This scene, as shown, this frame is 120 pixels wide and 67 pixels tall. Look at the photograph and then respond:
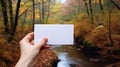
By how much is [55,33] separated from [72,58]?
4.24 feet

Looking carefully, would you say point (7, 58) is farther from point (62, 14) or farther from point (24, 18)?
point (62, 14)

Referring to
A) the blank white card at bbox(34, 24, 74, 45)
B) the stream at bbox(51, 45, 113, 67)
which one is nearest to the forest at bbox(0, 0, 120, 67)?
the stream at bbox(51, 45, 113, 67)

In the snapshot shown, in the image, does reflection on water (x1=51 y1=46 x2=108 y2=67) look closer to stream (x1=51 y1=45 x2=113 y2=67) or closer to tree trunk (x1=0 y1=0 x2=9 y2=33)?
stream (x1=51 y1=45 x2=113 y2=67)

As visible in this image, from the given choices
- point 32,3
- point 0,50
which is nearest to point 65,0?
point 32,3

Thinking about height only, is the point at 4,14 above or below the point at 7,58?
above

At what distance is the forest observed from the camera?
2242 mm

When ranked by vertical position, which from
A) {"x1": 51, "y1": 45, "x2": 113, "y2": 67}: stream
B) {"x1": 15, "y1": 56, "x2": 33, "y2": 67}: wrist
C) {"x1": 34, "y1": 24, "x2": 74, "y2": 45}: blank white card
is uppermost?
{"x1": 34, "y1": 24, "x2": 74, "y2": 45}: blank white card

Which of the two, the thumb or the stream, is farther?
the stream

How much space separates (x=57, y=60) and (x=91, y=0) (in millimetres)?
651

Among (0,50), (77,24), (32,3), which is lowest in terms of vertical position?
(0,50)

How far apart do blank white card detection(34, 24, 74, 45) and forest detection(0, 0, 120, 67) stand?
1.17m

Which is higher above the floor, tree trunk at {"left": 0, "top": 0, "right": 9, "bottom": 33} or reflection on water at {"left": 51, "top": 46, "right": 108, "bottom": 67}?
tree trunk at {"left": 0, "top": 0, "right": 9, "bottom": 33}

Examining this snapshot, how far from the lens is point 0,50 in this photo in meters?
2.24

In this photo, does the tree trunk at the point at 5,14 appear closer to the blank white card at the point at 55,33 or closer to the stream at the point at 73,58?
the stream at the point at 73,58
